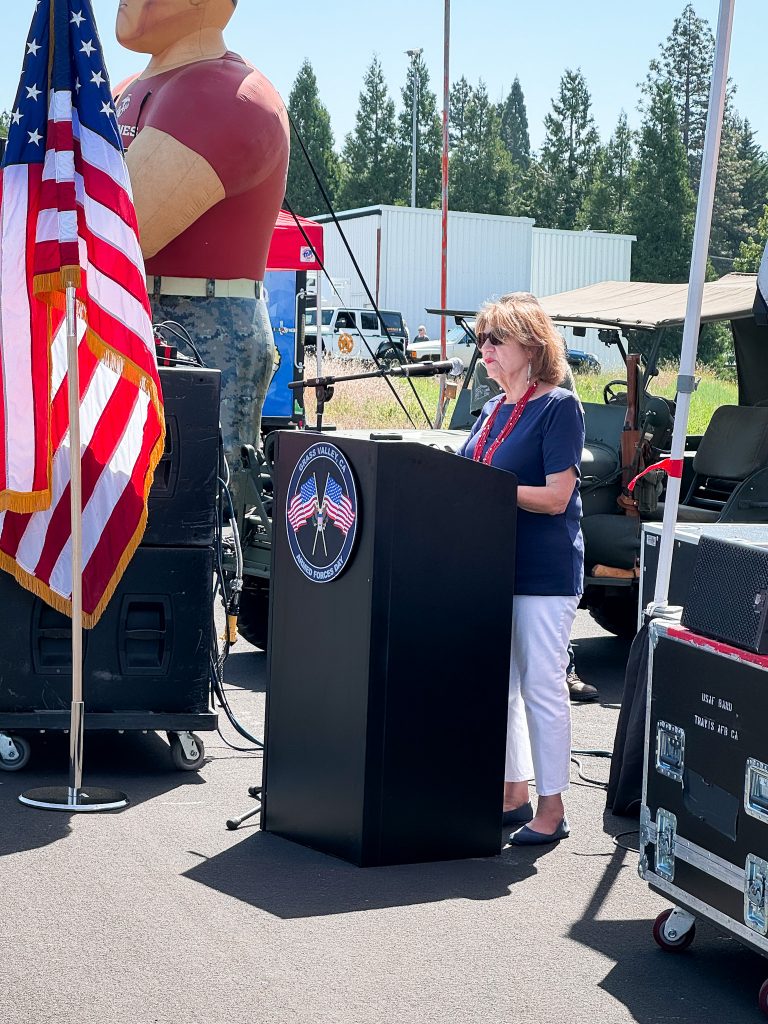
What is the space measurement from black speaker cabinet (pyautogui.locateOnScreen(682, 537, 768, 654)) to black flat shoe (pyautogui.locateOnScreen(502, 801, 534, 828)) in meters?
1.43

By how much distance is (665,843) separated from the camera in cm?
346

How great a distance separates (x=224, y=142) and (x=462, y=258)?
1317 inches

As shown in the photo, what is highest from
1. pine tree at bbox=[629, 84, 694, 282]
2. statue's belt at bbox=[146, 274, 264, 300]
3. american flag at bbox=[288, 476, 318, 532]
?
pine tree at bbox=[629, 84, 694, 282]

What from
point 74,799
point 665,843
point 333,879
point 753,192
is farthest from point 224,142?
point 753,192

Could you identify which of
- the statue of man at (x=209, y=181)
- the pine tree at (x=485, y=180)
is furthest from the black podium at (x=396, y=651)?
the pine tree at (x=485, y=180)

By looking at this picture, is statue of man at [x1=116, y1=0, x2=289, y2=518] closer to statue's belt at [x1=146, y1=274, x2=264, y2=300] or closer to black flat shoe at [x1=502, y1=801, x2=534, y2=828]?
statue's belt at [x1=146, y1=274, x2=264, y2=300]

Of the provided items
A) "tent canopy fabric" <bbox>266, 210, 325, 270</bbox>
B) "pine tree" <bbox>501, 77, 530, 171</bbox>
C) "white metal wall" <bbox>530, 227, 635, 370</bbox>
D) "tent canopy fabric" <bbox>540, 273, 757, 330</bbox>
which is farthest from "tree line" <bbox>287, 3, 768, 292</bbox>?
"tent canopy fabric" <bbox>540, 273, 757, 330</bbox>

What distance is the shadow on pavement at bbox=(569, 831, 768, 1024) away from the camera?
313 cm

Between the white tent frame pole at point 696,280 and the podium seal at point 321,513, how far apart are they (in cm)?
101

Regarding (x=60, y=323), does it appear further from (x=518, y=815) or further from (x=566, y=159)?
(x=566, y=159)

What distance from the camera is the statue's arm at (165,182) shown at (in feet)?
20.2

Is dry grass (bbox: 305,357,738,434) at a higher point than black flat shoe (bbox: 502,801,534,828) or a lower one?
higher

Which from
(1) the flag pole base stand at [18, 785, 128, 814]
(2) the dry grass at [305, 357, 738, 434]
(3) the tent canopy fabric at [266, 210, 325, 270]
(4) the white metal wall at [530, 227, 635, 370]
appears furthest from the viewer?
(4) the white metal wall at [530, 227, 635, 370]

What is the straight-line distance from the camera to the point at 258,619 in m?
7.00
